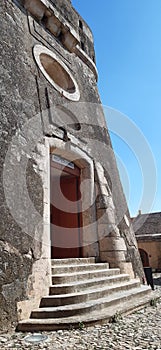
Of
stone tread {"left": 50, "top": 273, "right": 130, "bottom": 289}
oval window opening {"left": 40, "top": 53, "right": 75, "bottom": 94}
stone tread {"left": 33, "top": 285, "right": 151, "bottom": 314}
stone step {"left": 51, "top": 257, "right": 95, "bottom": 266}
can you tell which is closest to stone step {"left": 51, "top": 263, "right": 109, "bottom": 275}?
stone step {"left": 51, "top": 257, "right": 95, "bottom": 266}

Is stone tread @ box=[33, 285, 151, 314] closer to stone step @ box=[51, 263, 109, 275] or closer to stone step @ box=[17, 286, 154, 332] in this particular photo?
stone step @ box=[17, 286, 154, 332]

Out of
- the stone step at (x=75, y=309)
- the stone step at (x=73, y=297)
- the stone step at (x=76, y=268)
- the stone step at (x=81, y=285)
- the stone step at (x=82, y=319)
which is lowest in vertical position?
the stone step at (x=82, y=319)

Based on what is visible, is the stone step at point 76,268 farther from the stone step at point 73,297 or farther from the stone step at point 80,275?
the stone step at point 73,297

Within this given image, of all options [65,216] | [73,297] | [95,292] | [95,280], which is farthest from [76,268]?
[65,216]

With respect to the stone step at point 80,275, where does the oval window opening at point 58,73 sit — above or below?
above

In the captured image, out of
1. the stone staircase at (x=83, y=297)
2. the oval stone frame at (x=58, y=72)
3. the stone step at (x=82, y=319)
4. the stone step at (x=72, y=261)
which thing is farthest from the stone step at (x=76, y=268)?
the oval stone frame at (x=58, y=72)

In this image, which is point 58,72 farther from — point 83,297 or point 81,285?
point 83,297

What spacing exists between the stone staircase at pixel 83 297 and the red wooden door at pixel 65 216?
2.43ft

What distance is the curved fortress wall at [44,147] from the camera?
12.5 ft

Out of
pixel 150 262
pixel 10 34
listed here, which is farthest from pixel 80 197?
pixel 150 262

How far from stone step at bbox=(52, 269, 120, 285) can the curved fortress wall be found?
0.22m

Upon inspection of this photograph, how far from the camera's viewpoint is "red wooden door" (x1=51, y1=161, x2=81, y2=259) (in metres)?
6.08

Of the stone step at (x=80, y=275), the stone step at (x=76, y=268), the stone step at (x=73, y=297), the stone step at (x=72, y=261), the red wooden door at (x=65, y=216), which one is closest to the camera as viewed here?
the stone step at (x=73, y=297)

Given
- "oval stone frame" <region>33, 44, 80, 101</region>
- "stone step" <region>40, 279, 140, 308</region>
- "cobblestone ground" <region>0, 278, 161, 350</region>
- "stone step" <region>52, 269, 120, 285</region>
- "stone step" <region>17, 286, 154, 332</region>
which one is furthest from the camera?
"oval stone frame" <region>33, 44, 80, 101</region>
